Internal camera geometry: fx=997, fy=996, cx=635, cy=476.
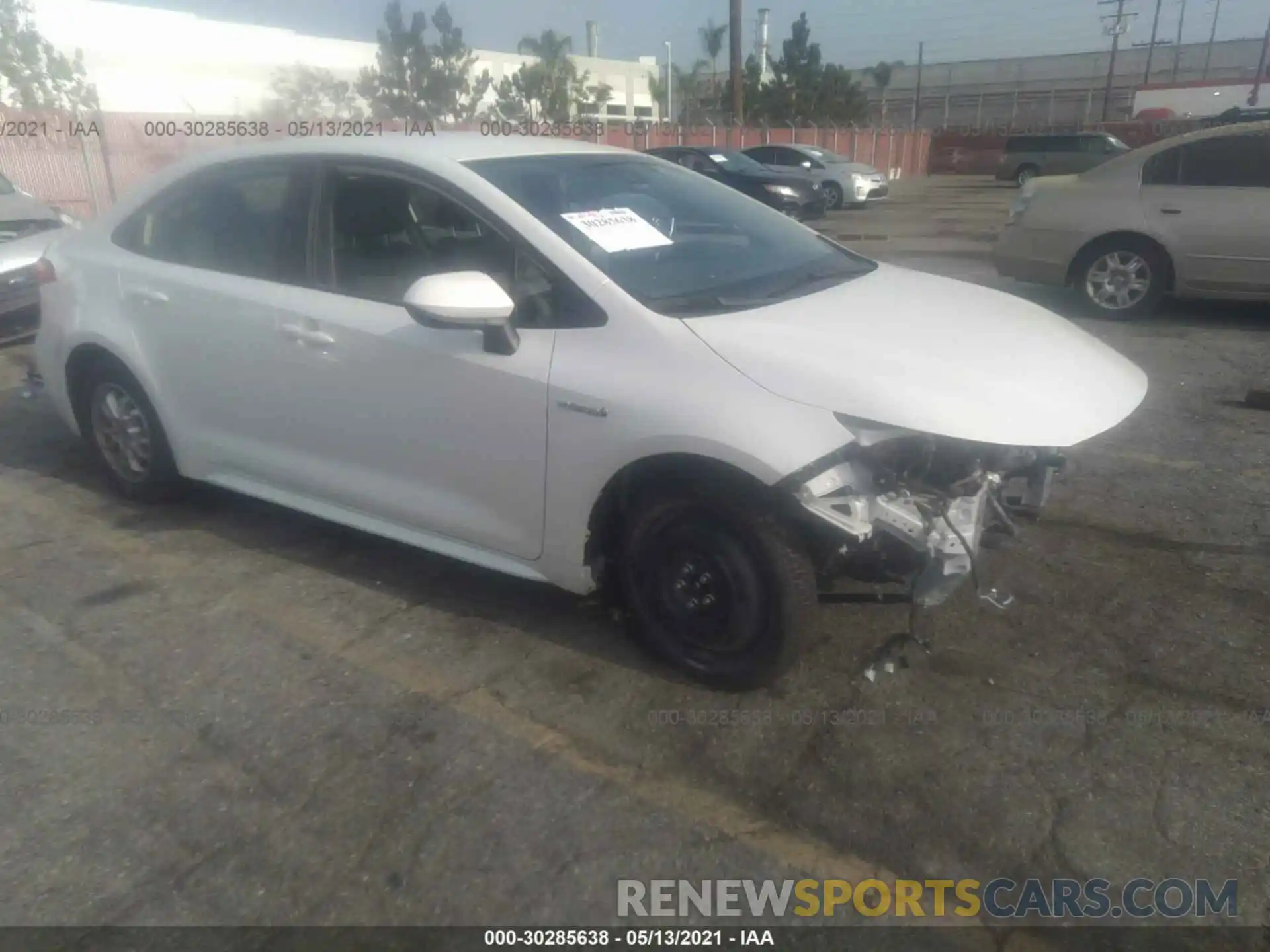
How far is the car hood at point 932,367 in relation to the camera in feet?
8.98

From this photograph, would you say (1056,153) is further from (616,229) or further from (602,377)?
(602,377)

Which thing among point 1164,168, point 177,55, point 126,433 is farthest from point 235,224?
point 177,55

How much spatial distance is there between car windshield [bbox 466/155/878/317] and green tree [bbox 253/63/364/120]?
29178 mm

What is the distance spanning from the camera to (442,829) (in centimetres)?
264

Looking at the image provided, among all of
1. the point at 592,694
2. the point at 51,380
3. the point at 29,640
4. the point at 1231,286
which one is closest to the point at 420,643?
A: the point at 592,694

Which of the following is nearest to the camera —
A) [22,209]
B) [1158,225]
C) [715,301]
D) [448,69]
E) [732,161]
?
[715,301]

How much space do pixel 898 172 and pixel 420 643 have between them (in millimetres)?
40087

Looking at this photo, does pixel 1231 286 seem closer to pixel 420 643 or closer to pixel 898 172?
pixel 420 643

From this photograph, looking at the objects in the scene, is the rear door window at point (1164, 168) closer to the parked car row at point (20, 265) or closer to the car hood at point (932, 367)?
the car hood at point (932, 367)

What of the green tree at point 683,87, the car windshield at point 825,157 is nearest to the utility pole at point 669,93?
the green tree at point 683,87

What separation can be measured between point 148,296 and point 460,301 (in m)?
2.04

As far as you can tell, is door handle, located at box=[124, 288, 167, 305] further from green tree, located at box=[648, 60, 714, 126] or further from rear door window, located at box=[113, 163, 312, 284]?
green tree, located at box=[648, 60, 714, 126]

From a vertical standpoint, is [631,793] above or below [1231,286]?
below

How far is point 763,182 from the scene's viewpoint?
17.1 m
